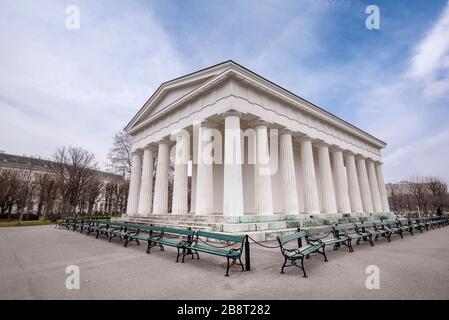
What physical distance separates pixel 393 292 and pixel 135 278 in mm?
5138

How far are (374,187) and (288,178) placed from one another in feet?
57.9

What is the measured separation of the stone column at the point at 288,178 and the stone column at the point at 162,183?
9.36 meters

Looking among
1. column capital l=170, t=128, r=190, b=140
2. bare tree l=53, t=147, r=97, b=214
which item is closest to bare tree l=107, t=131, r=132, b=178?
bare tree l=53, t=147, r=97, b=214

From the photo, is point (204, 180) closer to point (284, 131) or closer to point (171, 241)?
point (171, 241)

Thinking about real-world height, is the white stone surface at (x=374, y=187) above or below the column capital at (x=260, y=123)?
below

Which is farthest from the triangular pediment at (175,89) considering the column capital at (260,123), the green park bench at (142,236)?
the green park bench at (142,236)

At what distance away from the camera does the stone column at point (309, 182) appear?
644 inches

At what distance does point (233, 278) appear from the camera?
486 centimetres

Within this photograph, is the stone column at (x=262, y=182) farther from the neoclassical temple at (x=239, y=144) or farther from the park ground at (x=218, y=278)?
the park ground at (x=218, y=278)

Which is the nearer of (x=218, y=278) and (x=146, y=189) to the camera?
(x=218, y=278)

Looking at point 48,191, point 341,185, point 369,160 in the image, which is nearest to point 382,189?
point 369,160

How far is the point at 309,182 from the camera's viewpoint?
54.6 ft

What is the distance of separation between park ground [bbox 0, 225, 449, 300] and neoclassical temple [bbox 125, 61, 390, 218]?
19.2 feet
